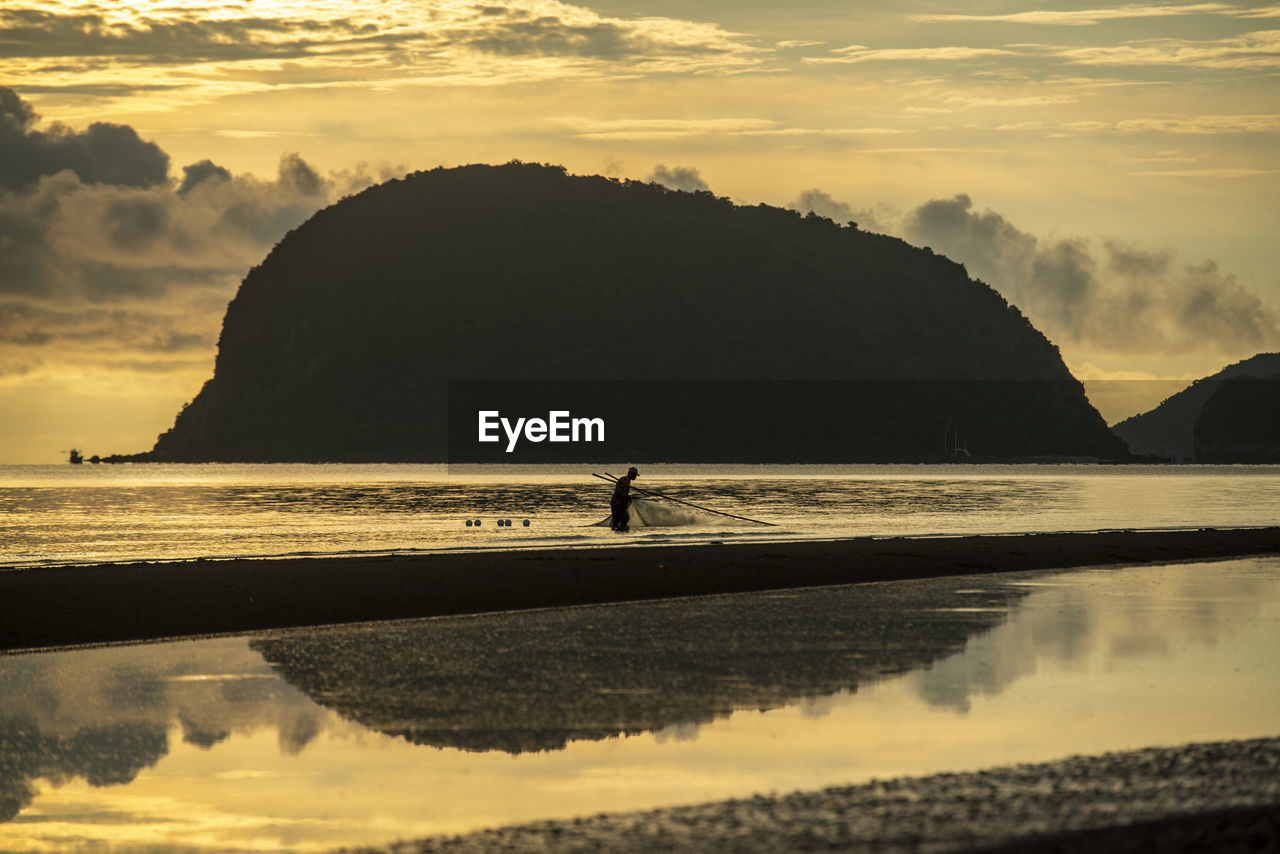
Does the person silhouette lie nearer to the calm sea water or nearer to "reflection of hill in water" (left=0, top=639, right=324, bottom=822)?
the calm sea water

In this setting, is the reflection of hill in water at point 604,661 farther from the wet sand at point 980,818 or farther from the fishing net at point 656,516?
the fishing net at point 656,516

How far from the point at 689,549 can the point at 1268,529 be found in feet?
77.8

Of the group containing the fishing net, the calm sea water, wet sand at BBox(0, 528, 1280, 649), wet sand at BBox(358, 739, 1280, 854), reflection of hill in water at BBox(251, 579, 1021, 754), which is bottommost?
the calm sea water

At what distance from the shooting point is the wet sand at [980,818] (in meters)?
8.28

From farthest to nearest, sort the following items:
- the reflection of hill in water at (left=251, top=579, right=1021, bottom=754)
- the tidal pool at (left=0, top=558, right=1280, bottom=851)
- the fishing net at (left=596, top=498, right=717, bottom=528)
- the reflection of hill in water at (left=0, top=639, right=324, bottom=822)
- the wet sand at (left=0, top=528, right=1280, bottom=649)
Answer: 1. the fishing net at (left=596, top=498, right=717, bottom=528)
2. the wet sand at (left=0, top=528, right=1280, bottom=649)
3. the reflection of hill in water at (left=251, top=579, right=1021, bottom=754)
4. the reflection of hill in water at (left=0, top=639, right=324, bottom=822)
5. the tidal pool at (left=0, top=558, right=1280, bottom=851)

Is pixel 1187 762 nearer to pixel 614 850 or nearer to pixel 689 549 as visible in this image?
pixel 614 850

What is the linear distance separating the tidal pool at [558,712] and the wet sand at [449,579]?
2083mm

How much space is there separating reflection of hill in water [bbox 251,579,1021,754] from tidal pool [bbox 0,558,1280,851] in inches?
2.6

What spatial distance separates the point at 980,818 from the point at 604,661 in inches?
353

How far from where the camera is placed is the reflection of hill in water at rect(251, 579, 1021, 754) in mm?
13518

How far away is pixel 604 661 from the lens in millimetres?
17500

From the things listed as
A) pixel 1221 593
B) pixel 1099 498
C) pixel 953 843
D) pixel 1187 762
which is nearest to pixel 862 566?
pixel 1221 593

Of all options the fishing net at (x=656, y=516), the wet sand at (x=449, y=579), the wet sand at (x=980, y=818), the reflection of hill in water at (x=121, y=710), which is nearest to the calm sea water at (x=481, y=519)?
the fishing net at (x=656, y=516)

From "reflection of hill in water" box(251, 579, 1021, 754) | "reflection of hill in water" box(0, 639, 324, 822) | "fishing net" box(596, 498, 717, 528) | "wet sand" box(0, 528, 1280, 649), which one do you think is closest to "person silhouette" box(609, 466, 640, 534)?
"fishing net" box(596, 498, 717, 528)
